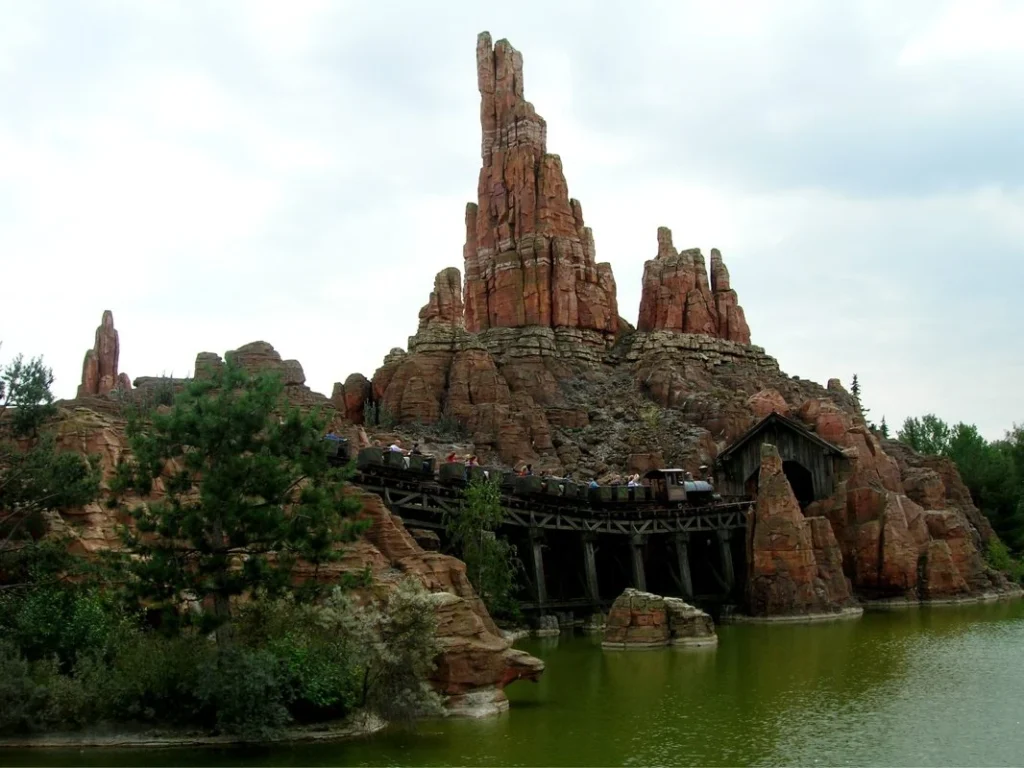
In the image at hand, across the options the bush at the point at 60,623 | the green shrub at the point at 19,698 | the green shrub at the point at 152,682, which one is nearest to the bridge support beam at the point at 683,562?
the green shrub at the point at 152,682

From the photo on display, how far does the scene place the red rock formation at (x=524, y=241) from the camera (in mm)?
78062

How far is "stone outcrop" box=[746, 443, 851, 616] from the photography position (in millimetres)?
44188

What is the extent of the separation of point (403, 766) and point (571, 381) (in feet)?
180

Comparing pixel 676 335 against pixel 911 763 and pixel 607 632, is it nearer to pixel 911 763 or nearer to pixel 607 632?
pixel 607 632

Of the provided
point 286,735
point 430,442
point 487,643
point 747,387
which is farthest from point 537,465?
point 286,735

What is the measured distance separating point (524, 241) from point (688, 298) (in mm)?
12595

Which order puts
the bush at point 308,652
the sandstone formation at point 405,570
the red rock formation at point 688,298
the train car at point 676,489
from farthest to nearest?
the red rock formation at point 688,298 < the train car at point 676,489 < the sandstone formation at point 405,570 < the bush at point 308,652

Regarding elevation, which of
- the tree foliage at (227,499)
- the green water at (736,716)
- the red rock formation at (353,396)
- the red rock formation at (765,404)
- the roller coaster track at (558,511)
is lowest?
the green water at (736,716)

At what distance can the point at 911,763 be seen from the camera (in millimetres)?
18875

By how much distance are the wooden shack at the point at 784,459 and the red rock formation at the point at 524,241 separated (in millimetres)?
24184

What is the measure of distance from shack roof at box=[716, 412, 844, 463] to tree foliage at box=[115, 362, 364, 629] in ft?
115

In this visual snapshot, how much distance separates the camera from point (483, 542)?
120 ft

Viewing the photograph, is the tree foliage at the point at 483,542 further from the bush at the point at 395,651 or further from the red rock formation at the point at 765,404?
the red rock formation at the point at 765,404

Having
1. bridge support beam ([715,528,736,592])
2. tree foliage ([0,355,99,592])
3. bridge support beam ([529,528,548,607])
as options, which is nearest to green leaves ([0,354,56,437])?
tree foliage ([0,355,99,592])
